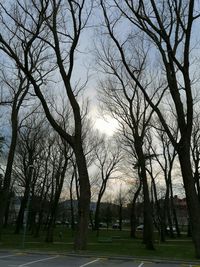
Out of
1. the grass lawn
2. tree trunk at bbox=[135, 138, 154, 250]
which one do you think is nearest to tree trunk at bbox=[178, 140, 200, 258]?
the grass lawn

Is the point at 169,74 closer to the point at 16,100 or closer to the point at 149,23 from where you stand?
the point at 149,23

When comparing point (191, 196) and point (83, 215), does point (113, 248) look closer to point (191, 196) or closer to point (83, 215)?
point (83, 215)

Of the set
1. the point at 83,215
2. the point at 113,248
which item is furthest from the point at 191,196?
the point at 113,248

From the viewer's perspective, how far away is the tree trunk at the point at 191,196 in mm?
21891

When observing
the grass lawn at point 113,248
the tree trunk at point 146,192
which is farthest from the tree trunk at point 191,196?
the tree trunk at point 146,192

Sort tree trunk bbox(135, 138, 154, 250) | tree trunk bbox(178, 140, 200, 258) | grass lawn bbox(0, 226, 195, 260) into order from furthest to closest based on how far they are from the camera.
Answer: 1. tree trunk bbox(135, 138, 154, 250)
2. grass lawn bbox(0, 226, 195, 260)
3. tree trunk bbox(178, 140, 200, 258)

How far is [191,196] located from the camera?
22.1 m

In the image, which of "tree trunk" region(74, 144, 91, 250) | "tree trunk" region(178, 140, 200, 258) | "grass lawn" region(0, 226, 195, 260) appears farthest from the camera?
"grass lawn" region(0, 226, 195, 260)

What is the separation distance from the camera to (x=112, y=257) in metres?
21.5

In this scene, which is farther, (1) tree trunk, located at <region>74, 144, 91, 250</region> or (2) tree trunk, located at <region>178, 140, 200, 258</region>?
(1) tree trunk, located at <region>74, 144, 91, 250</region>

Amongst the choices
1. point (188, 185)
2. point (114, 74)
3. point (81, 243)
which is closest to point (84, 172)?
point (81, 243)

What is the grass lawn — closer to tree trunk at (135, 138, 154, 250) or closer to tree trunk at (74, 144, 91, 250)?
tree trunk at (74, 144, 91, 250)

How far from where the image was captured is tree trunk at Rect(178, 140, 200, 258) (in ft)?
71.8

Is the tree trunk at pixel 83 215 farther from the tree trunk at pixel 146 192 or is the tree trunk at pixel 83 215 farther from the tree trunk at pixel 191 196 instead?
the tree trunk at pixel 146 192
